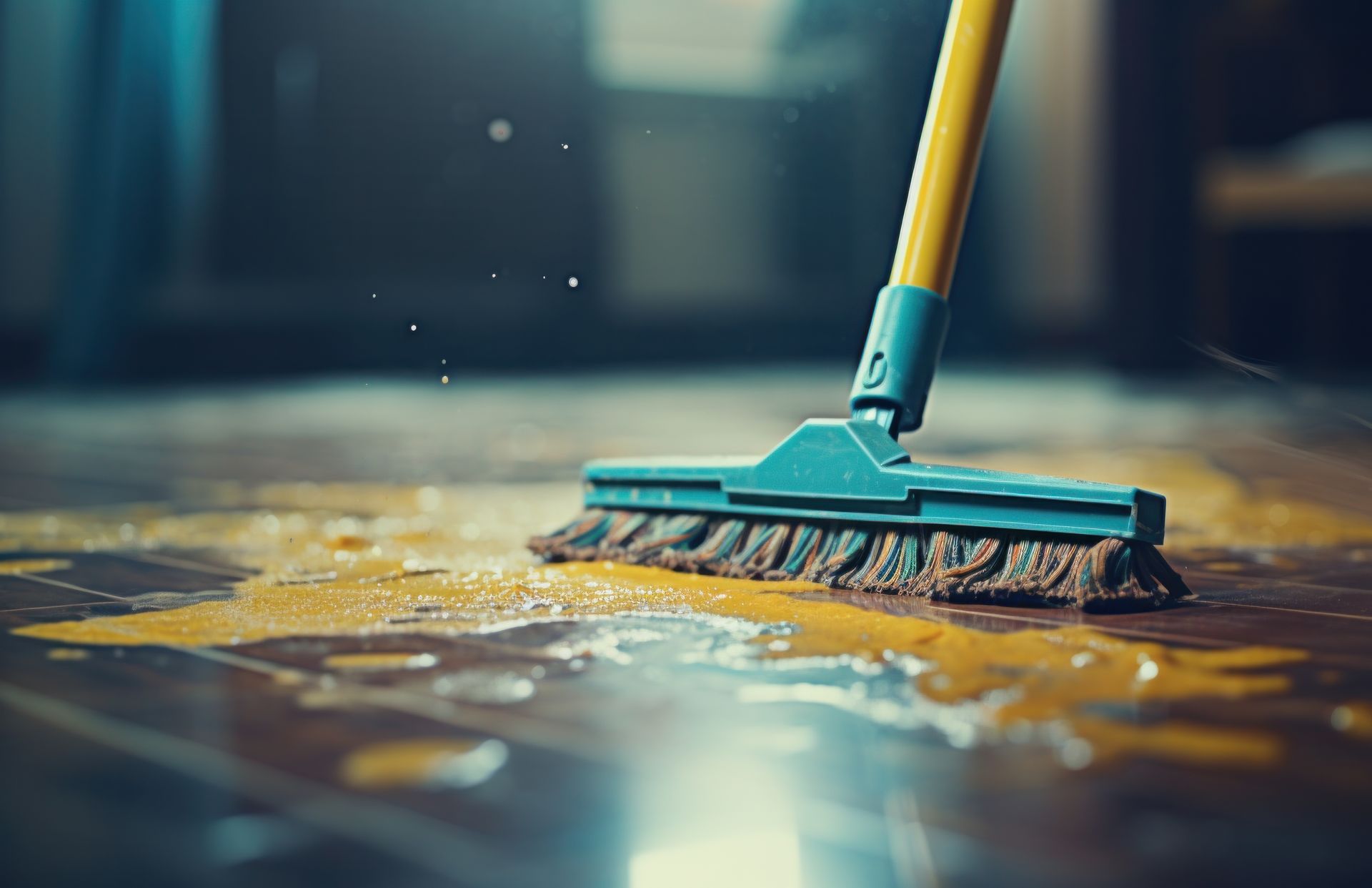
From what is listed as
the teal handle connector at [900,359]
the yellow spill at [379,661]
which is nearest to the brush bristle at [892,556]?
the teal handle connector at [900,359]

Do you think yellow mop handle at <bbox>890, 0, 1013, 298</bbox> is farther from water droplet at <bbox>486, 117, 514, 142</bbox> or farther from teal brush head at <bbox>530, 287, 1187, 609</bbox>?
water droplet at <bbox>486, 117, 514, 142</bbox>

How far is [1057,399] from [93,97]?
4019 millimetres

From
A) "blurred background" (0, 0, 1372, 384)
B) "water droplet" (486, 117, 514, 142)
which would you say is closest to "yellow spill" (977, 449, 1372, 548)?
"blurred background" (0, 0, 1372, 384)

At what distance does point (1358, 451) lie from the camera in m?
2.57

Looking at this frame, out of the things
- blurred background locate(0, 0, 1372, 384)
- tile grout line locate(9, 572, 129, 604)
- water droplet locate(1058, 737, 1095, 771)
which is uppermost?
blurred background locate(0, 0, 1372, 384)

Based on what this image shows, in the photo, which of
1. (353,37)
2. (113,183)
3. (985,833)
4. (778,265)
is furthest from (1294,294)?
(985,833)

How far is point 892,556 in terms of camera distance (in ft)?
4.12

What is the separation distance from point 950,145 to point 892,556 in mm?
425

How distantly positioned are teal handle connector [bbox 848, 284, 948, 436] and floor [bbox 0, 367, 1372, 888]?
217 millimetres

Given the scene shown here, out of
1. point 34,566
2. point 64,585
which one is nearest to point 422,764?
point 64,585

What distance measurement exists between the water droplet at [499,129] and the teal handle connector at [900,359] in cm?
621

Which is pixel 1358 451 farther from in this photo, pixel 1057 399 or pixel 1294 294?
pixel 1294 294

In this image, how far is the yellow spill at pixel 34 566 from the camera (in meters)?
1.42

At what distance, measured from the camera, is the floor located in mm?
617
